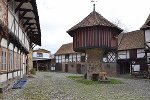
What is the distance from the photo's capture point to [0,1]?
7395 millimetres

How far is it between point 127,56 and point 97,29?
1188 cm

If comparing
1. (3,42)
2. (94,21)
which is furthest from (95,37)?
(3,42)

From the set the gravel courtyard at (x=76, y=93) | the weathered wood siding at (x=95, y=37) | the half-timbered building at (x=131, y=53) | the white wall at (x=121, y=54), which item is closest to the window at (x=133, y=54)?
the half-timbered building at (x=131, y=53)

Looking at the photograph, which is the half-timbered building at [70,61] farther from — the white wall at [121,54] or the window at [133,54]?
the window at [133,54]

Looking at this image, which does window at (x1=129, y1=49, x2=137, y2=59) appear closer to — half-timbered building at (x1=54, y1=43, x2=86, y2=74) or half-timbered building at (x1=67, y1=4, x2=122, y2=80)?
half-timbered building at (x1=67, y1=4, x2=122, y2=80)

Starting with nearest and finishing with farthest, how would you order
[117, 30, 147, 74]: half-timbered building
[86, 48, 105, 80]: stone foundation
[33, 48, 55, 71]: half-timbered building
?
[86, 48, 105, 80]: stone foundation < [117, 30, 147, 74]: half-timbered building < [33, 48, 55, 71]: half-timbered building

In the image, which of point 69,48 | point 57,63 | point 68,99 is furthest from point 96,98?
point 57,63

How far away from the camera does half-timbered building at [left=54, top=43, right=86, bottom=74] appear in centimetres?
3466

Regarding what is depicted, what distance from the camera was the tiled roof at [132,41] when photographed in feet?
84.1

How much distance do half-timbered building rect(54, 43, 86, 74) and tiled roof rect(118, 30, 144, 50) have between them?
26.5 ft

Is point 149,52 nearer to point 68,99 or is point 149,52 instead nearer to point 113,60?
point 113,60

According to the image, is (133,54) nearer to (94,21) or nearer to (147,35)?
(147,35)

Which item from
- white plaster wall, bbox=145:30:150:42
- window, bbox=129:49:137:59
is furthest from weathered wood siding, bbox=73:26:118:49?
window, bbox=129:49:137:59

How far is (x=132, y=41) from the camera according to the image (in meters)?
27.0
